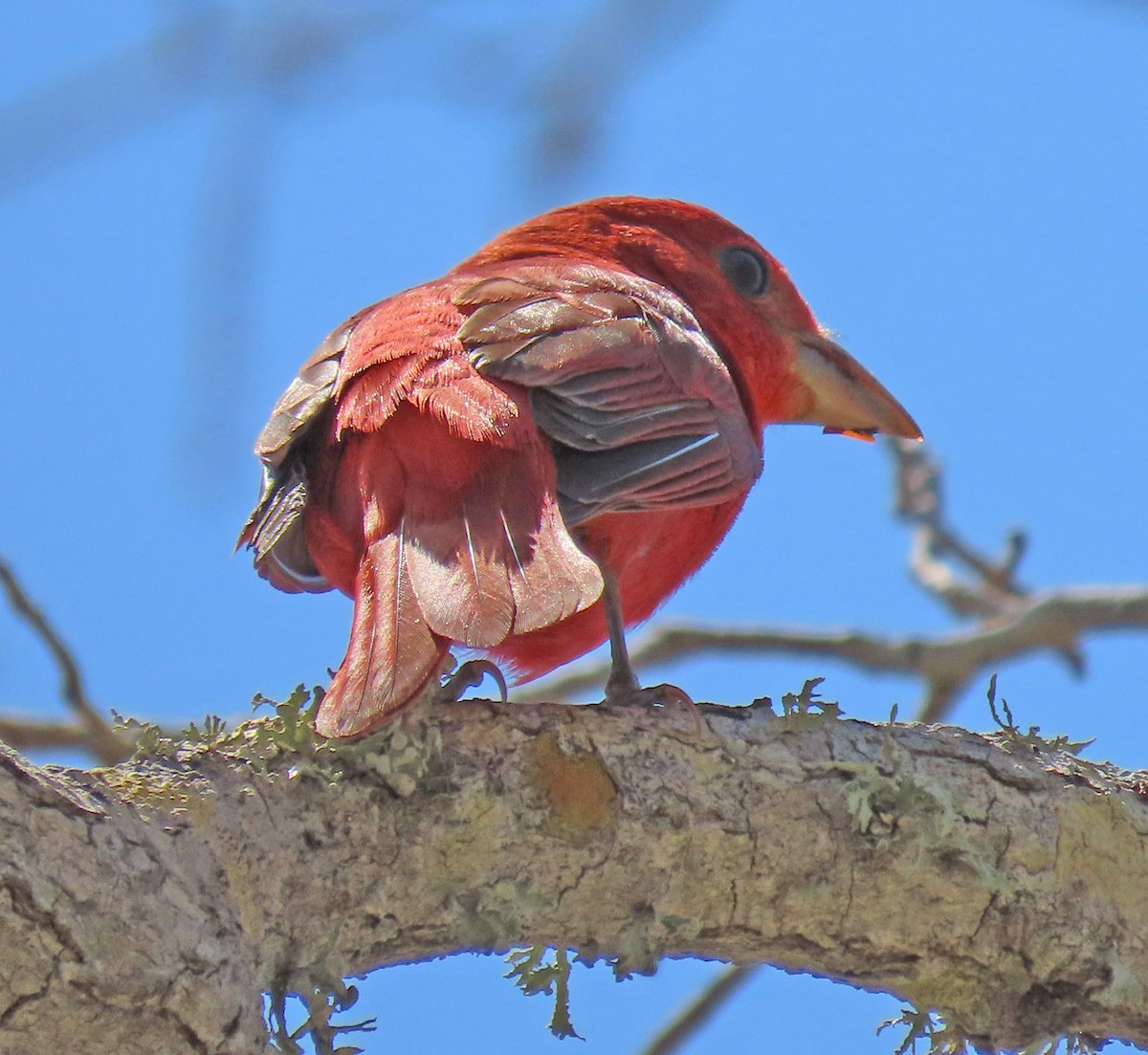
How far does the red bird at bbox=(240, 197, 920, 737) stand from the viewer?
9.68 feet

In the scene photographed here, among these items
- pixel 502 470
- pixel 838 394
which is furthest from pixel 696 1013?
pixel 502 470

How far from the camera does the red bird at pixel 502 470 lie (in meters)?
2.95

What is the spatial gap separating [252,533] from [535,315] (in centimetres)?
72

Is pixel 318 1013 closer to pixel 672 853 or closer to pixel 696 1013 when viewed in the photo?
pixel 672 853

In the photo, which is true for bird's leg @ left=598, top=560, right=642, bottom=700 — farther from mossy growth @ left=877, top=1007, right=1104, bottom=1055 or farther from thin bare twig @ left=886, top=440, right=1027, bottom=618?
thin bare twig @ left=886, top=440, right=1027, bottom=618

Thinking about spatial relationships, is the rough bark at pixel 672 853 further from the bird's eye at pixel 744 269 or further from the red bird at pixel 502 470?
the bird's eye at pixel 744 269

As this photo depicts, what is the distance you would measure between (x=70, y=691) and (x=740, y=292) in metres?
2.12

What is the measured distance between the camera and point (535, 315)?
3.64 m

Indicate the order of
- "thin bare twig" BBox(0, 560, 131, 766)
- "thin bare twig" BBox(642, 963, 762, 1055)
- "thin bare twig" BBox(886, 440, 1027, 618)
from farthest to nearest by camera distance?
1. "thin bare twig" BBox(886, 440, 1027, 618)
2. "thin bare twig" BBox(642, 963, 762, 1055)
3. "thin bare twig" BBox(0, 560, 131, 766)

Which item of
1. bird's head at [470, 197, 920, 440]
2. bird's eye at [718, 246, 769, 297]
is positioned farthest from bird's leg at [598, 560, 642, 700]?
bird's eye at [718, 246, 769, 297]

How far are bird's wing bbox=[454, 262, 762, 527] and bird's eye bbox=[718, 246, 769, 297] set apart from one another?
2.51 feet

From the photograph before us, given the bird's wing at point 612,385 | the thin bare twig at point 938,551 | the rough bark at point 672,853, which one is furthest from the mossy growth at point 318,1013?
the thin bare twig at point 938,551

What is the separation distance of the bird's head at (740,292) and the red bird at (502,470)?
8.7 inches

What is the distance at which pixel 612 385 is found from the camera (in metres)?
3.53
